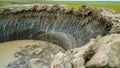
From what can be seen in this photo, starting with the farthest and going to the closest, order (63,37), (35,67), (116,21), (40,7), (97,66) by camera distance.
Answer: (40,7)
(63,37)
(116,21)
(35,67)
(97,66)

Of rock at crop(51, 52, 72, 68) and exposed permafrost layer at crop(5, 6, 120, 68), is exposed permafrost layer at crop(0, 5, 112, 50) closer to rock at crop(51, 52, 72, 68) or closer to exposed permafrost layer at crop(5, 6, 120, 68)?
exposed permafrost layer at crop(5, 6, 120, 68)

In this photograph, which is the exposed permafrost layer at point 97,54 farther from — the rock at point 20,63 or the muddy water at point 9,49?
the muddy water at point 9,49

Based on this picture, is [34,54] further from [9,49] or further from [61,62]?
[61,62]

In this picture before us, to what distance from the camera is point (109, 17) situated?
660 inches

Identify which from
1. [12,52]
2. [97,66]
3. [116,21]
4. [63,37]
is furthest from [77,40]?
[97,66]

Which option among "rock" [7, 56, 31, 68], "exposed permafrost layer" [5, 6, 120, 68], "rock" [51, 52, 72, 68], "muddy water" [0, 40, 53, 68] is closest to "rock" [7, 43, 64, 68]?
"rock" [7, 56, 31, 68]

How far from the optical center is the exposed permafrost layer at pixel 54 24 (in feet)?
58.2

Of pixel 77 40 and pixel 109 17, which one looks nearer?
pixel 109 17

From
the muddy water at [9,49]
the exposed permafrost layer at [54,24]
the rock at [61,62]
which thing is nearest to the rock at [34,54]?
the muddy water at [9,49]

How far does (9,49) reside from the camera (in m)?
19.2

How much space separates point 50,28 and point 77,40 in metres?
4.31

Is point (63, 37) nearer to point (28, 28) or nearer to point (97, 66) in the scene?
point (28, 28)

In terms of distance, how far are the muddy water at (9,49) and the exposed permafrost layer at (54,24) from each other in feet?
2.65

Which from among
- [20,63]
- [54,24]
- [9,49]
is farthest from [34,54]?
[54,24]
